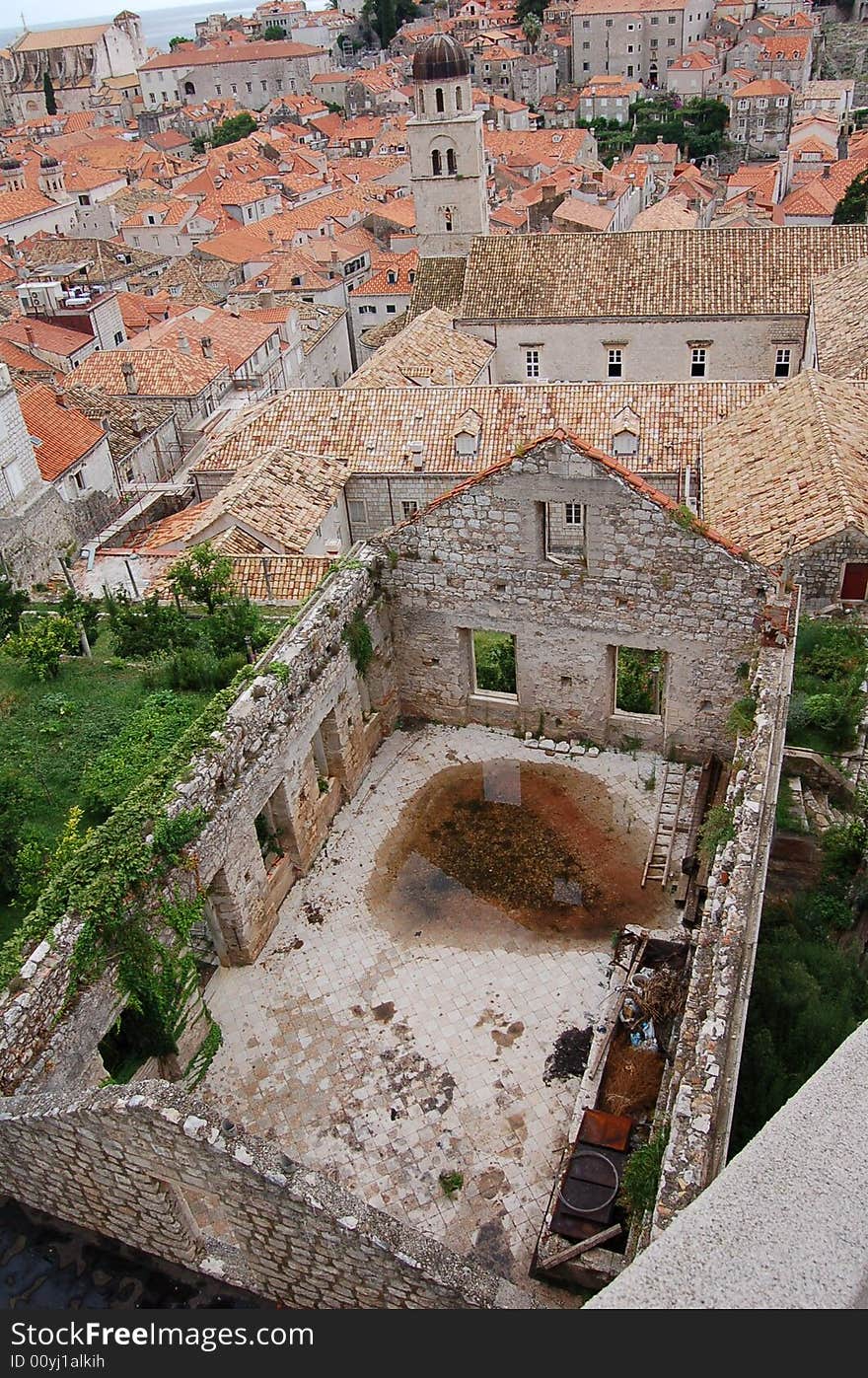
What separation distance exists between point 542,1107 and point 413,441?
20.6 m

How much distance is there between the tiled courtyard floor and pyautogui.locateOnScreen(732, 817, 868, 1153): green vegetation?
6.76 feet

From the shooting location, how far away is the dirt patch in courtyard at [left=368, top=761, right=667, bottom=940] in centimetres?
1426

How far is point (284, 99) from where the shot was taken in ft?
411

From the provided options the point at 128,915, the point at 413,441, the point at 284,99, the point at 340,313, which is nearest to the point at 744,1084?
the point at 128,915

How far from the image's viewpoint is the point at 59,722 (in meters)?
14.3

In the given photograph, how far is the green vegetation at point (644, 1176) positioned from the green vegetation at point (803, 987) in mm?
1335

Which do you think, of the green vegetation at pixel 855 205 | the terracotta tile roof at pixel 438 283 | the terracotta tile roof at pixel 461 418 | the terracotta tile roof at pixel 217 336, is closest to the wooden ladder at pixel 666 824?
the terracotta tile roof at pixel 461 418

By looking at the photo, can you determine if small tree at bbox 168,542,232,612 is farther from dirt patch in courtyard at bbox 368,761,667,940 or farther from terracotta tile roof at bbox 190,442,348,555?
terracotta tile roof at bbox 190,442,348,555

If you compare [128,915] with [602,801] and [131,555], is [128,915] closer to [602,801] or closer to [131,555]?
[602,801]

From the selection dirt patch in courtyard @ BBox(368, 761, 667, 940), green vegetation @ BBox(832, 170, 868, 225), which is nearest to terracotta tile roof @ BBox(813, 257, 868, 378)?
dirt patch in courtyard @ BBox(368, 761, 667, 940)

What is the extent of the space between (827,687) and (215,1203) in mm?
11621

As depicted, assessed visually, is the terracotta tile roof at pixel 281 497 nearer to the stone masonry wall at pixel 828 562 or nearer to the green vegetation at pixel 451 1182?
the stone masonry wall at pixel 828 562

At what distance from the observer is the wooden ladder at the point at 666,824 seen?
14570 millimetres

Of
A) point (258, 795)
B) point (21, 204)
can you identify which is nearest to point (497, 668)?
point (258, 795)
